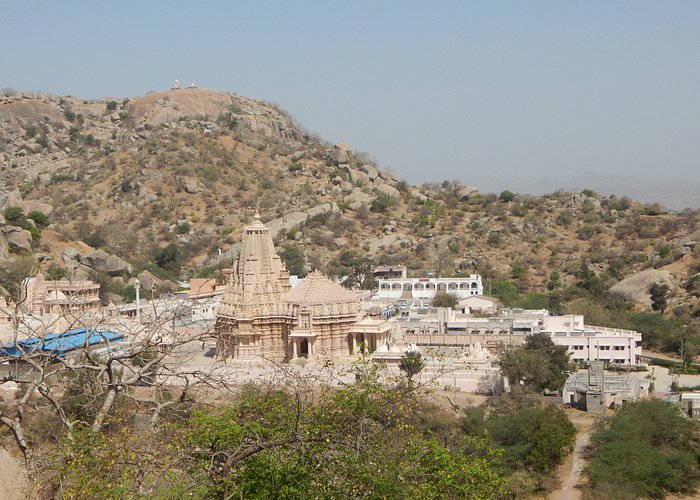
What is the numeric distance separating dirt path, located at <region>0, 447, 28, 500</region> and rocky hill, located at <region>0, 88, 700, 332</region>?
874 inches

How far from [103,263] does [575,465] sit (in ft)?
107

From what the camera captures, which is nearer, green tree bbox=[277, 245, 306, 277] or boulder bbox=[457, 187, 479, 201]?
green tree bbox=[277, 245, 306, 277]

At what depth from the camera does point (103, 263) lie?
47.5 meters

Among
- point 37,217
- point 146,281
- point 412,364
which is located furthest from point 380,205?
point 412,364

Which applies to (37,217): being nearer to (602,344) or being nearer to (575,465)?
(602,344)

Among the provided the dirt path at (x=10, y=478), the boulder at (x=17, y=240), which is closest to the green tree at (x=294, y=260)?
the boulder at (x=17, y=240)

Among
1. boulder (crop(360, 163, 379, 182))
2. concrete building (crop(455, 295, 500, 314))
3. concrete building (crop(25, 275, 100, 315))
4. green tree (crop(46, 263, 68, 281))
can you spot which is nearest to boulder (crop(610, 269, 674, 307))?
concrete building (crop(455, 295, 500, 314))

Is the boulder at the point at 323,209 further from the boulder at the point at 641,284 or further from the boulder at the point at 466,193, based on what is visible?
the boulder at the point at 641,284

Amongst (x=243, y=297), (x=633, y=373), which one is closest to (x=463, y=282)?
(x=633, y=373)

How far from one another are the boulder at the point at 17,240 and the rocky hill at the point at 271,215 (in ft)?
0.21

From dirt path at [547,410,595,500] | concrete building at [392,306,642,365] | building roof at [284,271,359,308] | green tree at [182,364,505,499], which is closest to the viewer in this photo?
green tree at [182,364,505,499]

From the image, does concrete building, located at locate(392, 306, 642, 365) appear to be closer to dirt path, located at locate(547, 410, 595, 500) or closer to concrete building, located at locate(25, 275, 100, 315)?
dirt path, located at locate(547, 410, 595, 500)

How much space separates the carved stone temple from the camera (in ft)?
93.5

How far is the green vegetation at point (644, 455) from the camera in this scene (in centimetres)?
1916
